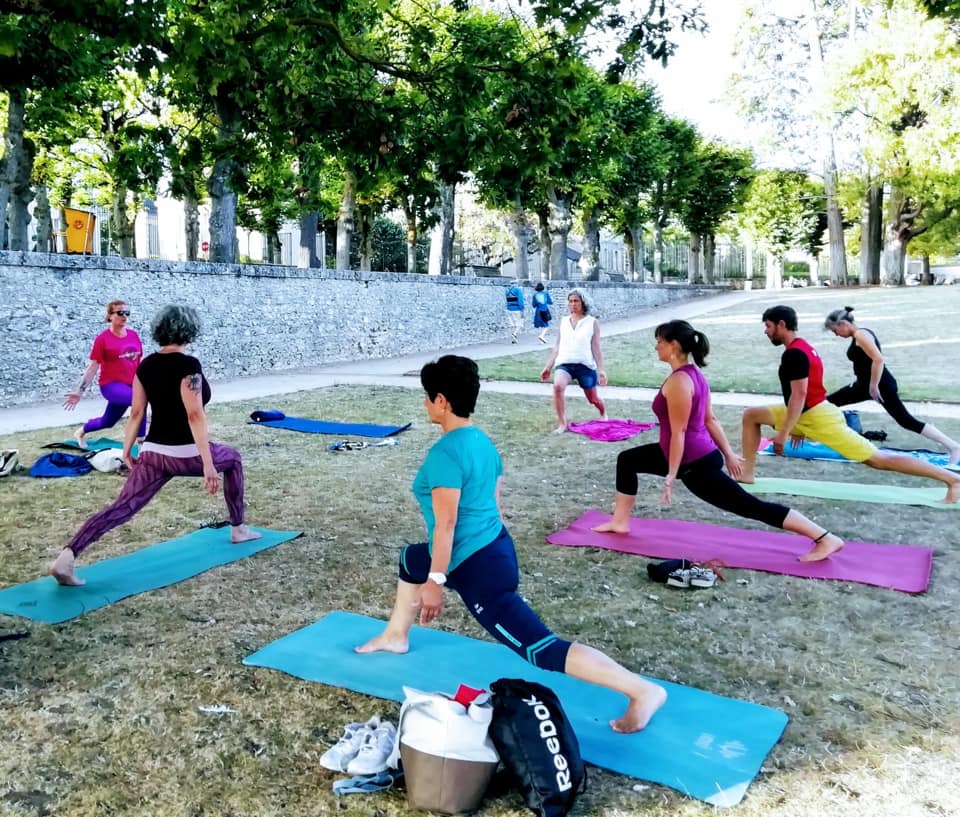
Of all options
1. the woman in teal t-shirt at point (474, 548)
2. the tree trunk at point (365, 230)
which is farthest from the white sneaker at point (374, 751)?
Answer: the tree trunk at point (365, 230)

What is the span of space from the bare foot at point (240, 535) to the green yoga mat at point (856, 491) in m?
4.29

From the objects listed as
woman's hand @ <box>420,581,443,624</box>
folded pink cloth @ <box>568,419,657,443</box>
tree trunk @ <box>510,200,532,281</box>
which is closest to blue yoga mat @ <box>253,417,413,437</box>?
folded pink cloth @ <box>568,419,657,443</box>

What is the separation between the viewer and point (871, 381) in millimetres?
8375

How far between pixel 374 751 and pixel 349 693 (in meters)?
0.67

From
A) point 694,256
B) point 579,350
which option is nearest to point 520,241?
point 579,350

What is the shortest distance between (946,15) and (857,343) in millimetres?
2938

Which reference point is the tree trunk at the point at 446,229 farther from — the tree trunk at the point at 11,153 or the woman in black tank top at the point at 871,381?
the woman in black tank top at the point at 871,381

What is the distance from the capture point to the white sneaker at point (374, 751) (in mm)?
3072

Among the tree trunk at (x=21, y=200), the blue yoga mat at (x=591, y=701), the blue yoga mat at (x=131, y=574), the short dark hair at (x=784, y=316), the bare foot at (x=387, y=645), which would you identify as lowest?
the blue yoga mat at (x=591, y=701)

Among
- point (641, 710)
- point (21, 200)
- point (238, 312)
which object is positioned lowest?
point (641, 710)

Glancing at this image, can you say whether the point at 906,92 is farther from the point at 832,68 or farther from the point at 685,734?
the point at 685,734

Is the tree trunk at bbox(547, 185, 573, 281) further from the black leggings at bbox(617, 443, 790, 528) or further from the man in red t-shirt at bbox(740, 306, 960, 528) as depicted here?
the black leggings at bbox(617, 443, 790, 528)

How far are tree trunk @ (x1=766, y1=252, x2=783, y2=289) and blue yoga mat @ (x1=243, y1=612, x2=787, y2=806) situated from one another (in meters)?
56.1

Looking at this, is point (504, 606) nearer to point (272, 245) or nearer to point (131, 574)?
point (131, 574)
